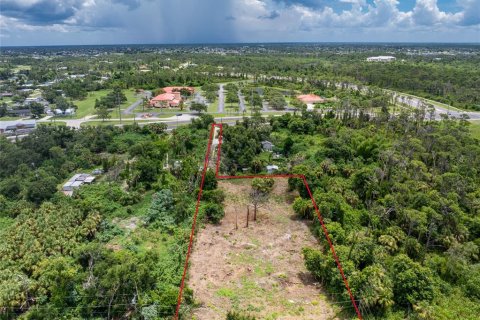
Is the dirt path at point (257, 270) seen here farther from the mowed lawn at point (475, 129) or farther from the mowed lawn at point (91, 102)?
the mowed lawn at point (91, 102)

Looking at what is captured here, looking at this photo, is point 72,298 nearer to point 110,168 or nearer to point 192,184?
point 192,184

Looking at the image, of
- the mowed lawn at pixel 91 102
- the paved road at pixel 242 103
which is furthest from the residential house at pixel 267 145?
the mowed lawn at pixel 91 102

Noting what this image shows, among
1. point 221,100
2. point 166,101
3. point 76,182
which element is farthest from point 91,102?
point 76,182

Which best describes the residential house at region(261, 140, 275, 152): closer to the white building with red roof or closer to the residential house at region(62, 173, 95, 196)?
the residential house at region(62, 173, 95, 196)

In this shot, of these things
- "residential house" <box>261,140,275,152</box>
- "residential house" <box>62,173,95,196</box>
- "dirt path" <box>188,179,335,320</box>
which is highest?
"residential house" <box>261,140,275,152</box>

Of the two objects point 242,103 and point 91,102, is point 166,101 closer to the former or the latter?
point 242,103

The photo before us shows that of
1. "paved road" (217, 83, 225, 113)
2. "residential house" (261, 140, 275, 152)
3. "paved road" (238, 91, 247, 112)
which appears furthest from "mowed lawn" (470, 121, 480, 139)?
"paved road" (217, 83, 225, 113)
